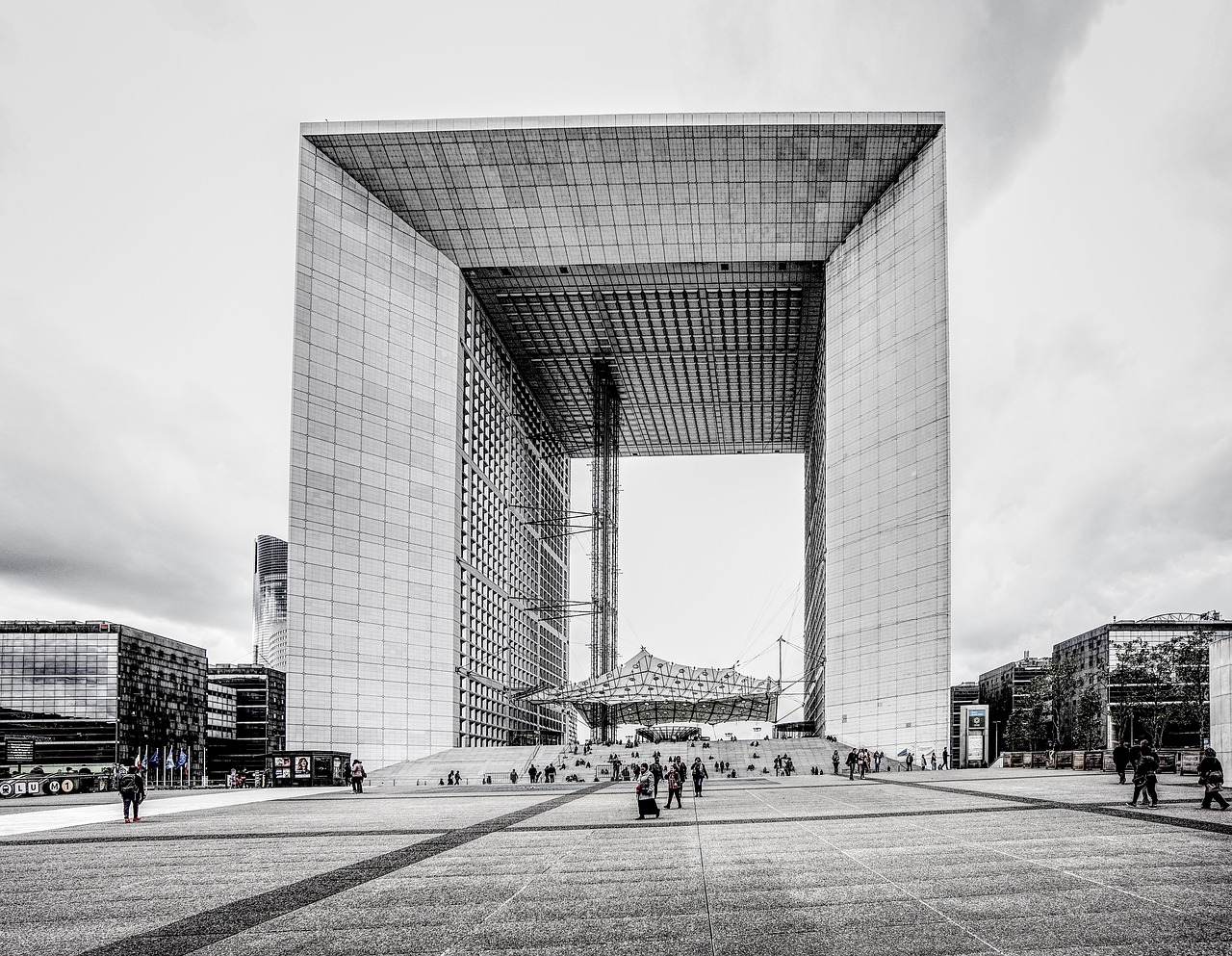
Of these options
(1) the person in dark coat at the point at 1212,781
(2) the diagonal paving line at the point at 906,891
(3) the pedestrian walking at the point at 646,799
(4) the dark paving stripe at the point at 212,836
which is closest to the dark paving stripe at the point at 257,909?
(4) the dark paving stripe at the point at 212,836

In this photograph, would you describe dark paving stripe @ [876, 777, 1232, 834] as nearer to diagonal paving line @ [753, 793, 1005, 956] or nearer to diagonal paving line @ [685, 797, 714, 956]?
diagonal paving line @ [753, 793, 1005, 956]

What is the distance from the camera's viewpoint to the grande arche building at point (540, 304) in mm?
71312

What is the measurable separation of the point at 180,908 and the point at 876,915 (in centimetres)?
827

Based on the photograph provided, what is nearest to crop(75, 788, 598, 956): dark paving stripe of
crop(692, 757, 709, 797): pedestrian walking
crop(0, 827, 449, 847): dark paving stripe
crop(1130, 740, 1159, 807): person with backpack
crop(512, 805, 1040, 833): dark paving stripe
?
crop(0, 827, 449, 847): dark paving stripe

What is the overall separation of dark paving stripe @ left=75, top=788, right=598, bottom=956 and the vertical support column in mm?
84393

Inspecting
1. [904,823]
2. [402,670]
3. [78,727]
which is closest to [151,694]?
[78,727]

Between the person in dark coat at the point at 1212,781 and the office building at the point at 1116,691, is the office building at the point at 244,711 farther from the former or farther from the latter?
the person in dark coat at the point at 1212,781

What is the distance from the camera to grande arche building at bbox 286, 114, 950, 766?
234 ft

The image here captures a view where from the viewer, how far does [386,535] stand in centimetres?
7712

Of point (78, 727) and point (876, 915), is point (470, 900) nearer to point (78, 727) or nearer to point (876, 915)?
point (876, 915)

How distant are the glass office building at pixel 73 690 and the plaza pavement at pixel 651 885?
121394 mm

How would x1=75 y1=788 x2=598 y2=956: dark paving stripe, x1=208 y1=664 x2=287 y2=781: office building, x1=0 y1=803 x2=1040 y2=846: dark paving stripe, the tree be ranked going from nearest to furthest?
x1=75 y1=788 x2=598 y2=956: dark paving stripe
x1=0 y1=803 x2=1040 y2=846: dark paving stripe
the tree
x1=208 y1=664 x2=287 y2=781: office building

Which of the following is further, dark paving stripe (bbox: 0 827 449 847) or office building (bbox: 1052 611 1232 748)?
office building (bbox: 1052 611 1232 748)

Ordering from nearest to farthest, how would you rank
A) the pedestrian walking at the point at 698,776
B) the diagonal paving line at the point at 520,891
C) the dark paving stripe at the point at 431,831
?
the diagonal paving line at the point at 520,891 < the dark paving stripe at the point at 431,831 < the pedestrian walking at the point at 698,776
